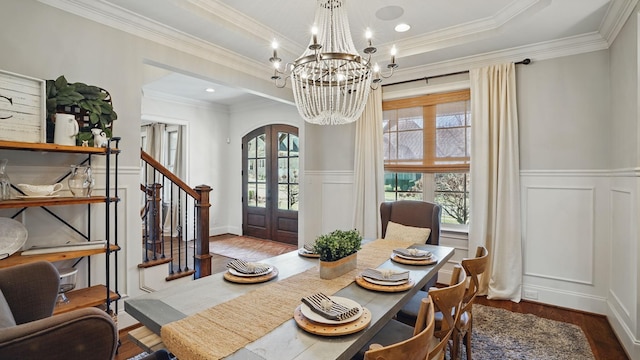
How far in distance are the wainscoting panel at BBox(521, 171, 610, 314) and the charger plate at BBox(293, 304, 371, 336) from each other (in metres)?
2.75

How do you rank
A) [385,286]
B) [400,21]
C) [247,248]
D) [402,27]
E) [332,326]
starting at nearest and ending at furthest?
[332,326]
[385,286]
[400,21]
[402,27]
[247,248]

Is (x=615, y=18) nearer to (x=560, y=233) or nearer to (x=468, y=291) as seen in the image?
(x=560, y=233)

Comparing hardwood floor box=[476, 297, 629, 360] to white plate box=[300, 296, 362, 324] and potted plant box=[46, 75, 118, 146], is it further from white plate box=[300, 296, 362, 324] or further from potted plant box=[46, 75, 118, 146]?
potted plant box=[46, 75, 118, 146]

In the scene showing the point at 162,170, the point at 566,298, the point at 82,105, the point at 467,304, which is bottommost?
the point at 566,298

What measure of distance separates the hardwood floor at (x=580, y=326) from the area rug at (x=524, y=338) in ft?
0.26

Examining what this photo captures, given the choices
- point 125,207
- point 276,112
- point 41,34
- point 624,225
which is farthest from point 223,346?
point 276,112

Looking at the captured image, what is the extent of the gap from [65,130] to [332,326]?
83.5 inches

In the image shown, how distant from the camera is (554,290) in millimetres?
3049

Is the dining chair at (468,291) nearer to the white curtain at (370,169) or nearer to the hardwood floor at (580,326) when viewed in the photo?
the hardwood floor at (580,326)

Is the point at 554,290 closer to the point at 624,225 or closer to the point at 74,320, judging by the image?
the point at 624,225

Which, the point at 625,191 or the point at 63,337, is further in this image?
the point at 625,191

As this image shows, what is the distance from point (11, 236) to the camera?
193cm

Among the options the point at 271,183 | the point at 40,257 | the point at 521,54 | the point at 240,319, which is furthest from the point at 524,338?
the point at 271,183

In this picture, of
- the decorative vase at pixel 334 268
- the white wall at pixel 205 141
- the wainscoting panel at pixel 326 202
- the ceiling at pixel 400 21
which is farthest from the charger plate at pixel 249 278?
the white wall at pixel 205 141
